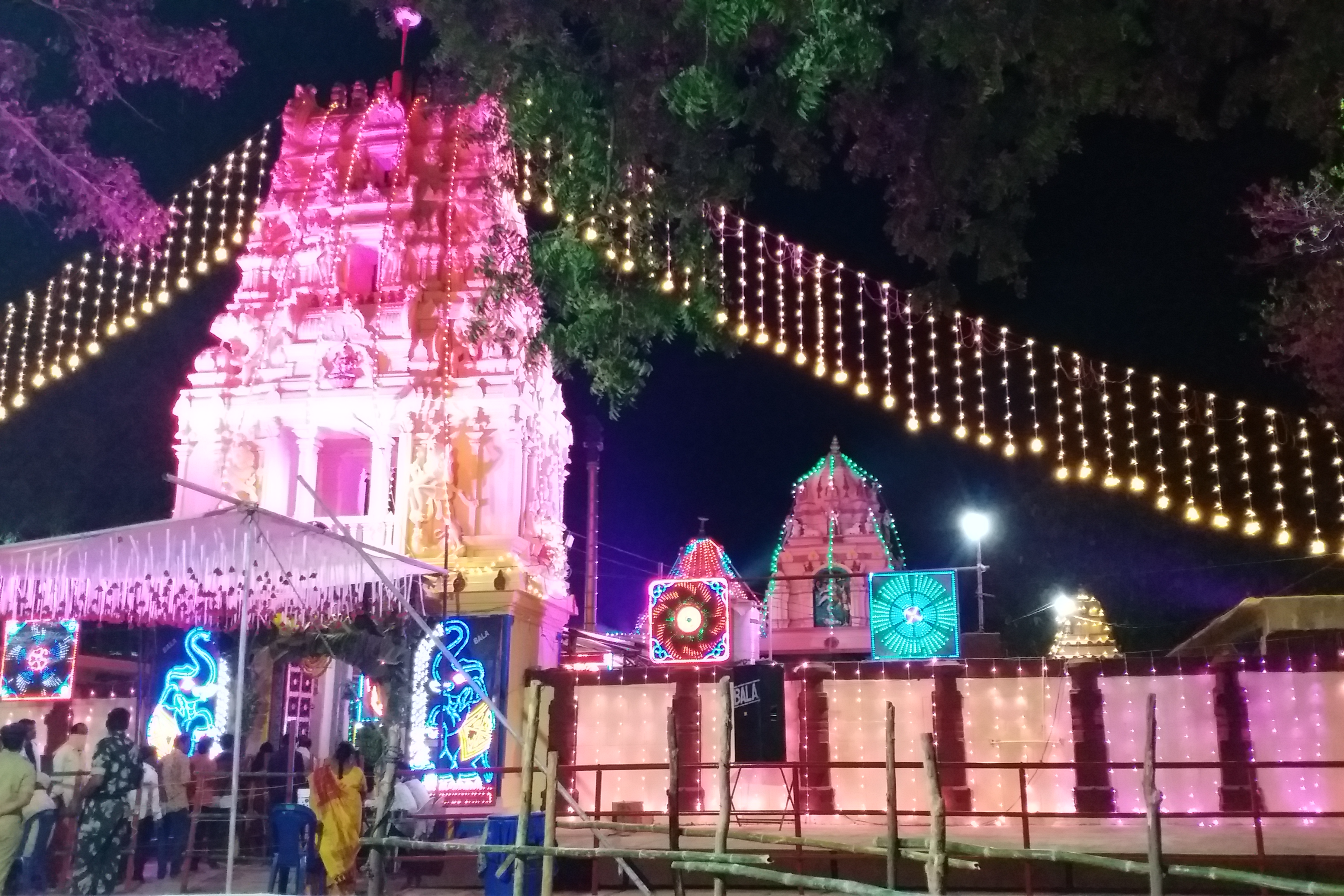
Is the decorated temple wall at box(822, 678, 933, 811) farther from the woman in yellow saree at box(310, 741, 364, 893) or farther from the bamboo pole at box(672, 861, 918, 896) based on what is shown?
the bamboo pole at box(672, 861, 918, 896)

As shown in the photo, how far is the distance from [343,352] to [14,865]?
29.4 feet

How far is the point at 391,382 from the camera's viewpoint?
706 inches

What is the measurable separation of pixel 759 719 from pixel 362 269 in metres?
10.4

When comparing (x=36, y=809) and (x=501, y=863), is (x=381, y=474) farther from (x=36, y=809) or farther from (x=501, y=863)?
(x=501, y=863)

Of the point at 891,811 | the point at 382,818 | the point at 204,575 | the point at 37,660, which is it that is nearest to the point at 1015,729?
the point at 891,811

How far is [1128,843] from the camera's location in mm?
12062

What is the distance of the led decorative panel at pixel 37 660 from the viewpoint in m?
16.9

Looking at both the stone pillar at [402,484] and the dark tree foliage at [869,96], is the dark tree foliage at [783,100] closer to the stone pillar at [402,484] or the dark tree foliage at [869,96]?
the dark tree foliage at [869,96]

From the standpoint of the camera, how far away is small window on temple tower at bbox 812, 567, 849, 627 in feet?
121

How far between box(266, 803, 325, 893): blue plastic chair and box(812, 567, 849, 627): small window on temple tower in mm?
→ 26724

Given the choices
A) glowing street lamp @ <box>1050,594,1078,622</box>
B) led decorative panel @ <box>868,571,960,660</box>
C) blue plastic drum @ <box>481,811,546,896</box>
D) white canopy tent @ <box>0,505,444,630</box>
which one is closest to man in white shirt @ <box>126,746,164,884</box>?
white canopy tent @ <box>0,505,444,630</box>

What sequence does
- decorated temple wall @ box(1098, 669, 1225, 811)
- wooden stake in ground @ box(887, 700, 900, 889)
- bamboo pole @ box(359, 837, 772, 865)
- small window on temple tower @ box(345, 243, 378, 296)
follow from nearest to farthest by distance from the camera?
bamboo pole @ box(359, 837, 772, 865) < wooden stake in ground @ box(887, 700, 900, 889) < decorated temple wall @ box(1098, 669, 1225, 811) < small window on temple tower @ box(345, 243, 378, 296)

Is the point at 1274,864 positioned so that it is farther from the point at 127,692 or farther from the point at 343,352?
the point at 127,692

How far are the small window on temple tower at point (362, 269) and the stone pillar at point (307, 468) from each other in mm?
2613
